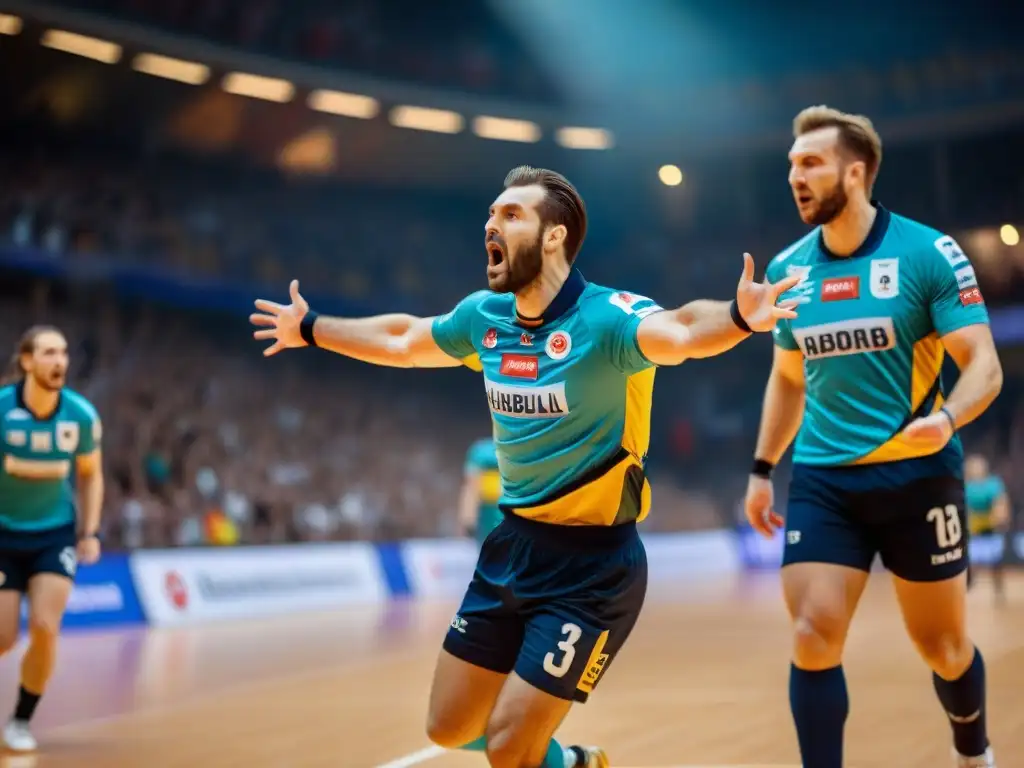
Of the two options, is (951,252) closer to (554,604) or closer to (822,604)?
(822,604)

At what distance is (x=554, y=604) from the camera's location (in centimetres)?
436

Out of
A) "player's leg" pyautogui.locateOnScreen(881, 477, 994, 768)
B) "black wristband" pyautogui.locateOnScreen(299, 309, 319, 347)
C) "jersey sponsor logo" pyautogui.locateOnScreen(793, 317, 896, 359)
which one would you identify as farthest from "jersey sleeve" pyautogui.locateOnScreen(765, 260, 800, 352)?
"black wristband" pyautogui.locateOnScreen(299, 309, 319, 347)

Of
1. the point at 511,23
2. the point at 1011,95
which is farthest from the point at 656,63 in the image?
the point at 1011,95

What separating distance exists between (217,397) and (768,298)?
22705mm

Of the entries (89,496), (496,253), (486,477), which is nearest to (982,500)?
(486,477)

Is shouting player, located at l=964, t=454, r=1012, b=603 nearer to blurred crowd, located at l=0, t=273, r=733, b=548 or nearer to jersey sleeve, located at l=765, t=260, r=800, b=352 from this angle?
blurred crowd, located at l=0, t=273, r=733, b=548

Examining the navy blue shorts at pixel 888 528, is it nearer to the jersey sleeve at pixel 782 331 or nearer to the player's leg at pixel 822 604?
the player's leg at pixel 822 604

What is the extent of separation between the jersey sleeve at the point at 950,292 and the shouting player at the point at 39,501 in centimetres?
491

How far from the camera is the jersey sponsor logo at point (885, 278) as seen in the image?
484 centimetres

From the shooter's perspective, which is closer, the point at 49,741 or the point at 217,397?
the point at 49,741

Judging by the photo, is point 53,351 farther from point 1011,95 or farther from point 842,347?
point 1011,95

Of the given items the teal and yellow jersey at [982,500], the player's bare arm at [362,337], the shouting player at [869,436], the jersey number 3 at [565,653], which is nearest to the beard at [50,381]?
the player's bare arm at [362,337]

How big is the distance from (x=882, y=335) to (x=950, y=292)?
0.98ft

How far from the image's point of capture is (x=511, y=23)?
3428 centimetres
